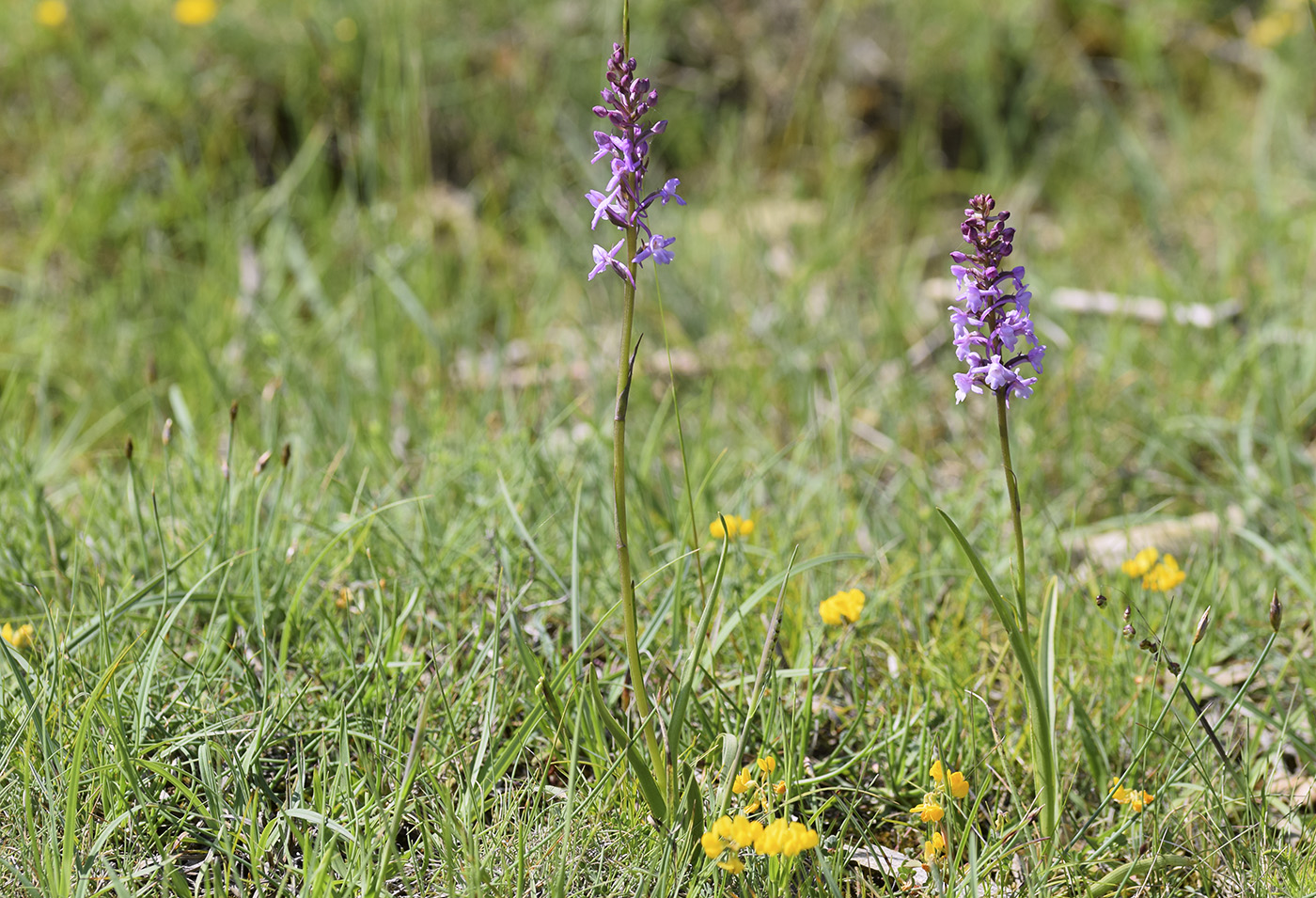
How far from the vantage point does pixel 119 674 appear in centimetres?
183

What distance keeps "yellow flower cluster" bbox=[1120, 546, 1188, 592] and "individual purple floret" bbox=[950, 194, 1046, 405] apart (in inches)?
30.9

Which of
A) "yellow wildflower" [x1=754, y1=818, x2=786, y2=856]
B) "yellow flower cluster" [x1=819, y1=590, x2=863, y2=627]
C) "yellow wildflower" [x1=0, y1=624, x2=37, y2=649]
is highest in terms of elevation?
"yellow flower cluster" [x1=819, y1=590, x2=863, y2=627]

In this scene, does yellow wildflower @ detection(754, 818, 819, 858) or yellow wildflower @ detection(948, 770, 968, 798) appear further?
yellow wildflower @ detection(948, 770, 968, 798)

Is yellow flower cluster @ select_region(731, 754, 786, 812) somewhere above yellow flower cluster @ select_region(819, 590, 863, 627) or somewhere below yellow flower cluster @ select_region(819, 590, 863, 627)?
below

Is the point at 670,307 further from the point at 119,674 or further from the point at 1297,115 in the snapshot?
the point at 1297,115

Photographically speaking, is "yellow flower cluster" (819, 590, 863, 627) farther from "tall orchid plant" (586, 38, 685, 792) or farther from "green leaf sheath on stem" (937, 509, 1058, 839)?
"tall orchid plant" (586, 38, 685, 792)

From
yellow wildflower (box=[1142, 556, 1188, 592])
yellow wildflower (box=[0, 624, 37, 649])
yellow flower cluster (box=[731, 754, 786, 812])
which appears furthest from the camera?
yellow wildflower (box=[1142, 556, 1188, 592])

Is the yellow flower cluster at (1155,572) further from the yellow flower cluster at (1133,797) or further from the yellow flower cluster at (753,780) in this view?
the yellow flower cluster at (753,780)

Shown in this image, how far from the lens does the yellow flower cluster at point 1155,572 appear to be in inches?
80.0

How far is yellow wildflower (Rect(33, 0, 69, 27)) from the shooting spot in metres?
4.34

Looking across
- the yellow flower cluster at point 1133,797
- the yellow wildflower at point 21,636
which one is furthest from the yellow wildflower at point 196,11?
the yellow flower cluster at point 1133,797

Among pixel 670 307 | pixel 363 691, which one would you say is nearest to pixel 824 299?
pixel 670 307

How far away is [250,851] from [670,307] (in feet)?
8.54

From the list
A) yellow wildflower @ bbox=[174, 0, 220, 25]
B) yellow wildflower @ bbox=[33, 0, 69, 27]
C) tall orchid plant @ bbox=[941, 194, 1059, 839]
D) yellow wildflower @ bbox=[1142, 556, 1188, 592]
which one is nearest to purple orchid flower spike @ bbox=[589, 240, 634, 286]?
tall orchid plant @ bbox=[941, 194, 1059, 839]
